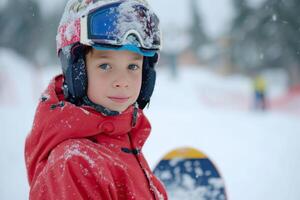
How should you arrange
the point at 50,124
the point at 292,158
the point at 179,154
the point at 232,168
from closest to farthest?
the point at 50,124, the point at 179,154, the point at 232,168, the point at 292,158

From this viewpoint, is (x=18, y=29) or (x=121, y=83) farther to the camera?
(x=18, y=29)

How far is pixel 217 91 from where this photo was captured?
105ft

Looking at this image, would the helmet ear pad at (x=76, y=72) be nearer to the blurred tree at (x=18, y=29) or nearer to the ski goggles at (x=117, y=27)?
the ski goggles at (x=117, y=27)

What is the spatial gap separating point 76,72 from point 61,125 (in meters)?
0.30

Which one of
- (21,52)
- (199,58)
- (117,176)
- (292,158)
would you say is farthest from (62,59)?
(199,58)

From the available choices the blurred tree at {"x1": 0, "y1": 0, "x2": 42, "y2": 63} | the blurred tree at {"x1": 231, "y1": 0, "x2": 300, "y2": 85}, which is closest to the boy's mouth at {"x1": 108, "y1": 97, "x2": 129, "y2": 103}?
the blurred tree at {"x1": 231, "y1": 0, "x2": 300, "y2": 85}

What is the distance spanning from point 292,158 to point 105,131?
4850 millimetres

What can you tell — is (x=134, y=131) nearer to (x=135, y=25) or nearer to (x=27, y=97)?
(x=135, y=25)

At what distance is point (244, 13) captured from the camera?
33.4 m

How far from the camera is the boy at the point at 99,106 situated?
1.63m

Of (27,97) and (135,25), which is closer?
(135,25)

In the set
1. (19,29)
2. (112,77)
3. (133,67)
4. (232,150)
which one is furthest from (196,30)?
(112,77)

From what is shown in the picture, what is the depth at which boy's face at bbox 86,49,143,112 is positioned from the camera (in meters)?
1.78

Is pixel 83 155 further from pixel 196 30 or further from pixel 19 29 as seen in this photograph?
pixel 196 30
